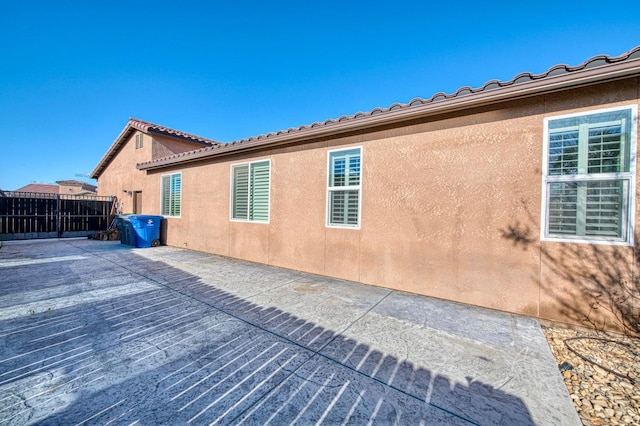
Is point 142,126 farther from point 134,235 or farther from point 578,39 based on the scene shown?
point 578,39

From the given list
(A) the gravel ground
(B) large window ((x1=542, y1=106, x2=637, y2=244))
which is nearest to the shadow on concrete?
(A) the gravel ground

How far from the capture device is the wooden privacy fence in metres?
10.1

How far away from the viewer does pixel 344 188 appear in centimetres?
496

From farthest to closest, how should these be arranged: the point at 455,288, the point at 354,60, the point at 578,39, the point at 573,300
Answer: the point at 354,60
the point at 578,39
the point at 455,288
the point at 573,300

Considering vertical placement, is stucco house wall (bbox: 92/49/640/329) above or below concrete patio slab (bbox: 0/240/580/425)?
above

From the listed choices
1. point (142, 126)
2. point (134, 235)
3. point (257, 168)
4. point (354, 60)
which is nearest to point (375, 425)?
point (257, 168)

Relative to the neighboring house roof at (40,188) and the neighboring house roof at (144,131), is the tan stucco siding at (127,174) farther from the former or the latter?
the neighboring house roof at (40,188)

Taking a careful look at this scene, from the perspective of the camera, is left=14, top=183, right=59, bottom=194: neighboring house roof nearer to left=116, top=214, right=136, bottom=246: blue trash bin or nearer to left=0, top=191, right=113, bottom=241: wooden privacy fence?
left=0, top=191, right=113, bottom=241: wooden privacy fence

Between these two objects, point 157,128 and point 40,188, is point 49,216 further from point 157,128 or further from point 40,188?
point 40,188

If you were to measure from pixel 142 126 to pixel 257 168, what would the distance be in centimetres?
832

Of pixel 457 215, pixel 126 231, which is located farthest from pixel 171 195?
pixel 457 215

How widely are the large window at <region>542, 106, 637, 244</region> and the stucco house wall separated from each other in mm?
109

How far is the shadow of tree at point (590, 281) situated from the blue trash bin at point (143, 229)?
10.2 metres

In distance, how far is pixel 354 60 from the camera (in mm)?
9711
